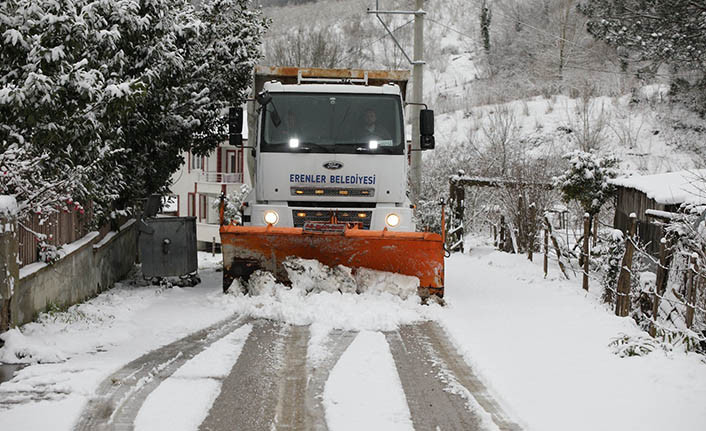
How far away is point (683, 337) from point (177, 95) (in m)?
8.91

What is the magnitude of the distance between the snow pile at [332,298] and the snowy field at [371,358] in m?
0.03

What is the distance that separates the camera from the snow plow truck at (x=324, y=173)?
33.5 feet

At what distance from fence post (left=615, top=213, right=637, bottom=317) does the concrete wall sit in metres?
6.68

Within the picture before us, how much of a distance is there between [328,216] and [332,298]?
1.63 meters

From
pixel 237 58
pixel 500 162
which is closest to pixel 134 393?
pixel 237 58

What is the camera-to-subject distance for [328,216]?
10758 millimetres

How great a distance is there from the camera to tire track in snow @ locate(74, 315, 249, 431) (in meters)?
5.23

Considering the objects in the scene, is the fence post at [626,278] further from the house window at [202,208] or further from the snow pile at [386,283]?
the house window at [202,208]

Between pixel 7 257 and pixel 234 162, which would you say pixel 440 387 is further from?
pixel 234 162

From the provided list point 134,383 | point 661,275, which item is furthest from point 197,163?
point 134,383

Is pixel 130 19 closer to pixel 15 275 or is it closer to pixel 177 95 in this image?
pixel 15 275

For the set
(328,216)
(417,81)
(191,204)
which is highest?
(417,81)

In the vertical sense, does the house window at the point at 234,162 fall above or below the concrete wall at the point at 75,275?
above

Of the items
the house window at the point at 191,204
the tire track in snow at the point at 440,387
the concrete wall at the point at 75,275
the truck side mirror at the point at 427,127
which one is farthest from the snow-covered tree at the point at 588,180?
the house window at the point at 191,204
